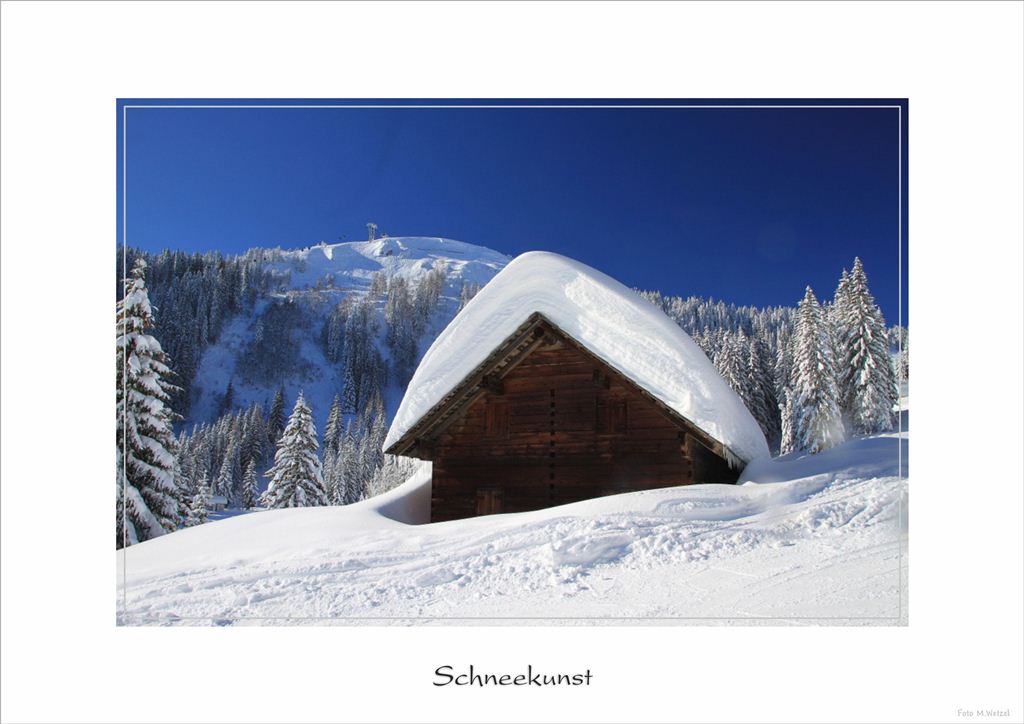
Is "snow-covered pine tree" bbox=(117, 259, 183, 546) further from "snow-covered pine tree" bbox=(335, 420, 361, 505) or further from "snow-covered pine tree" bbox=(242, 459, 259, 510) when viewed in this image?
"snow-covered pine tree" bbox=(335, 420, 361, 505)

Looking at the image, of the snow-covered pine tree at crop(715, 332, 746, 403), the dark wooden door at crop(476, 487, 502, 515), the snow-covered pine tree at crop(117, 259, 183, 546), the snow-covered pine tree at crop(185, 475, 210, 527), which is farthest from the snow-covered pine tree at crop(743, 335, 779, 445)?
the snow-covered pine tree at crop(185, 475, 210, 527)

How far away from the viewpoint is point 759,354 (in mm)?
13180

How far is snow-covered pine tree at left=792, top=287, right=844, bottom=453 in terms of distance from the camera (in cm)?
1041

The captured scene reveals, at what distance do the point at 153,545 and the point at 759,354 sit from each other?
10671 millimetres

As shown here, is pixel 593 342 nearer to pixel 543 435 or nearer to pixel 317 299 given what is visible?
pixel 543 435

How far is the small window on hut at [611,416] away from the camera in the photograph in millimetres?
12203

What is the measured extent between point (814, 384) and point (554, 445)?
4546 mm

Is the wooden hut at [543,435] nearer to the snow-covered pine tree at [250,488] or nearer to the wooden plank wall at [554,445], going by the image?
the wooden plank wall at [554,445]

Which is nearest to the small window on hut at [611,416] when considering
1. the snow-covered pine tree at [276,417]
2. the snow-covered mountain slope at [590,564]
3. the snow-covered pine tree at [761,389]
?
the snow-covered mountain slope at [590,564]

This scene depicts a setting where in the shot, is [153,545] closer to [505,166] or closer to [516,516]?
[516,516]

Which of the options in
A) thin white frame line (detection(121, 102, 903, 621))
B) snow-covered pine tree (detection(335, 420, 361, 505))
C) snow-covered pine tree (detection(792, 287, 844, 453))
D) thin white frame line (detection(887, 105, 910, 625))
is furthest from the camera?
snow-covered pine tree (detection(335, 420, 361, 505))

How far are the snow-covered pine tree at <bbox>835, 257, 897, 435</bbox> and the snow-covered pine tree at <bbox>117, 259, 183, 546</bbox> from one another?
909cm

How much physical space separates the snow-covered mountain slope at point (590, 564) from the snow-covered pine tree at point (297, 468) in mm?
6422

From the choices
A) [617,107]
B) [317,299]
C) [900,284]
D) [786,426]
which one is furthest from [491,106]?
[786,426]
